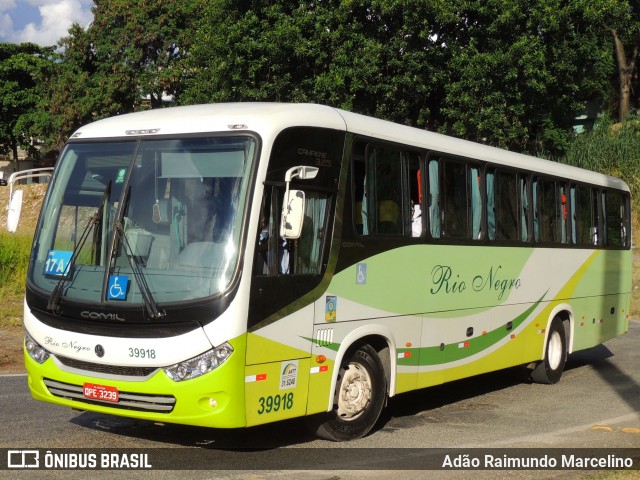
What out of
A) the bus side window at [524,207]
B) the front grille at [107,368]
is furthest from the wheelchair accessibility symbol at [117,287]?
the bus side window at [524,207]

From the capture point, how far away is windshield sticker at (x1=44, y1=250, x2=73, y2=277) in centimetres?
804

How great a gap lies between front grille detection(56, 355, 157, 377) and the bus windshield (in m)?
0.52

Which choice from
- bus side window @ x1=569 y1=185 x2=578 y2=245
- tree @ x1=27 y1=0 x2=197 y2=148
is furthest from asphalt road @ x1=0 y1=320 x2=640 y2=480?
tree @ x1=27 y1=0 x2=197 y2=148

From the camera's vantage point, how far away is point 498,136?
2994cm

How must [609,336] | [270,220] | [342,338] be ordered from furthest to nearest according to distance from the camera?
[609,336] < [342,338] < [270,220]

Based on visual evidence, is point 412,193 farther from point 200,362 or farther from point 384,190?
point 200,362

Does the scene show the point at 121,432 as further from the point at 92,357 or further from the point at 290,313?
the point at 290,313

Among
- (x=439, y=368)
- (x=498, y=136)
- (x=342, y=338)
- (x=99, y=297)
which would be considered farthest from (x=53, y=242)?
(x=498, y=136)

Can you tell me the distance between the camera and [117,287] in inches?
302

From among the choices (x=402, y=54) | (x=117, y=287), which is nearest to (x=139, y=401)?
(x=117, y=287)

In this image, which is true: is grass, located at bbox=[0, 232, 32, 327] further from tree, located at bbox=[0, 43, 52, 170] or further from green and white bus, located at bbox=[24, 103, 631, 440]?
tree, located at bbox=[0, 43, 52, 170]

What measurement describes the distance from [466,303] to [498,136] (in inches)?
777

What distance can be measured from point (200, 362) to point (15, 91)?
6259 centimetres

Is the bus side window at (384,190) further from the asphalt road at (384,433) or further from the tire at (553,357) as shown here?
the tire at (553,357)
